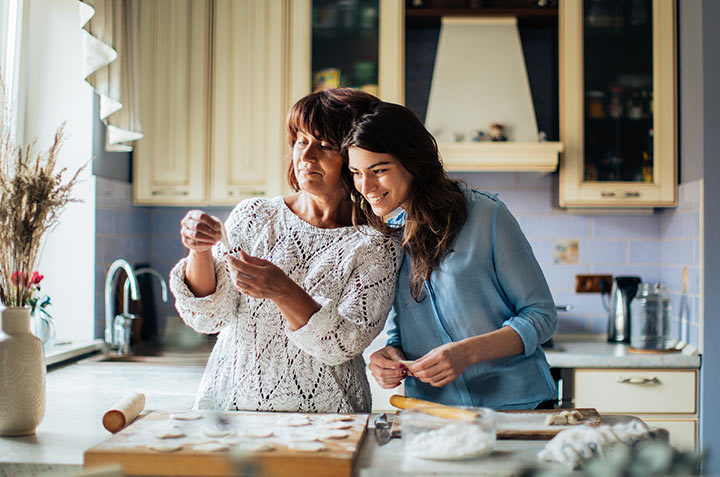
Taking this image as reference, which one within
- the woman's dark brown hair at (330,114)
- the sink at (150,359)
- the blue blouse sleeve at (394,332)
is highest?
the woman's dark brown hair at (330,114)

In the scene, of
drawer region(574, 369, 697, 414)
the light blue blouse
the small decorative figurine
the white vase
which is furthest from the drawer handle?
the white vase

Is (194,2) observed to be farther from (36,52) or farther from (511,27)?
(511,27)

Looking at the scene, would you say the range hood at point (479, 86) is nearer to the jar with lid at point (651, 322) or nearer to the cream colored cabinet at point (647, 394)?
the jar with lid at point (651, 322)

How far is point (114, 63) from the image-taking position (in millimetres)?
2525

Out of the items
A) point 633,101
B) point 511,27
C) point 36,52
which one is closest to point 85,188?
point 36,52

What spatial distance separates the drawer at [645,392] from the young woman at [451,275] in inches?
46.6

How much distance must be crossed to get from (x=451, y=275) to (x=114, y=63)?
169 centimetres

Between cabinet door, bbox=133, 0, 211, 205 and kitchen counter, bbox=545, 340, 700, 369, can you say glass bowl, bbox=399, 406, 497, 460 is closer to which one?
kitchen counter, bbox=545, 340, 700, 369

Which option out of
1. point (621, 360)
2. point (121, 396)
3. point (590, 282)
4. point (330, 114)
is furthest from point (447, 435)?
point (590, 282)

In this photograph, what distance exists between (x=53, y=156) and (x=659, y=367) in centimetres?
217

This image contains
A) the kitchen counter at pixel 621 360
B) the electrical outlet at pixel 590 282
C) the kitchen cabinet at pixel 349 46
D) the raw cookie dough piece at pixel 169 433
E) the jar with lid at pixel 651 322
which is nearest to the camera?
the raw cookie dough piece at pixel 169 433

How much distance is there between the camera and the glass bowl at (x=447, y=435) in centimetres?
104

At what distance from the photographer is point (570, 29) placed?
2830 millimetres

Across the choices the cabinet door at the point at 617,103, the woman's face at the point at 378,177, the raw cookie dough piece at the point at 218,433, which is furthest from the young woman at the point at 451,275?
the cabinet door at the point at 617,103
